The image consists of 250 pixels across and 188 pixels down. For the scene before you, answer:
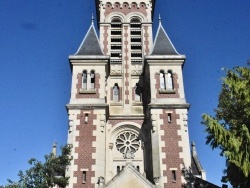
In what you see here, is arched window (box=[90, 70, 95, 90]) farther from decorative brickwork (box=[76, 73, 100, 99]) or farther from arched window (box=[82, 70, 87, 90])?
arched window (box=[82, 70, 87, 90])

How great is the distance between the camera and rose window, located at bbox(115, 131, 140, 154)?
25.7 metres

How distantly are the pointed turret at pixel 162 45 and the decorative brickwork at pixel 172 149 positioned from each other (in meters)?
5.76

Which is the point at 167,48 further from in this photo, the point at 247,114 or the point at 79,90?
the point at 247,114

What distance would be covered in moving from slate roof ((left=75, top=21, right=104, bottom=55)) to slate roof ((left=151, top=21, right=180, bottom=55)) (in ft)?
15.2

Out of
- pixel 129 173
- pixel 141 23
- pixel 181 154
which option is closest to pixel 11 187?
pixel 129 173

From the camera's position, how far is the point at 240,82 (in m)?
18.0

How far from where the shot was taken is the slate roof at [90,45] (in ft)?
91.8

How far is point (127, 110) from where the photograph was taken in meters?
27.4

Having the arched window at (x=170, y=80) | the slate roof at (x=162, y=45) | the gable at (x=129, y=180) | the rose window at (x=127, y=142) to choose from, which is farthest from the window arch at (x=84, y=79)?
the gable at (x=129, y=180)

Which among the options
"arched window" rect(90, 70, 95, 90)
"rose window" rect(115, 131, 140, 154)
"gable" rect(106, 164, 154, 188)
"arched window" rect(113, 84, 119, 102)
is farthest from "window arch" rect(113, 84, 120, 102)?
"gable" rect(106, 164, 154, 188)

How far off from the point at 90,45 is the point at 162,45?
6.00 meters

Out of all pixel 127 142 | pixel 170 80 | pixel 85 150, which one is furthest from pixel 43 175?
pixel 170 80

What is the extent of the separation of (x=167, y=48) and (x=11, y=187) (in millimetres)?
16298

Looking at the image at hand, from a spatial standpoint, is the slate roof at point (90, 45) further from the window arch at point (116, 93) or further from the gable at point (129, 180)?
the gable at point (129, 180)
